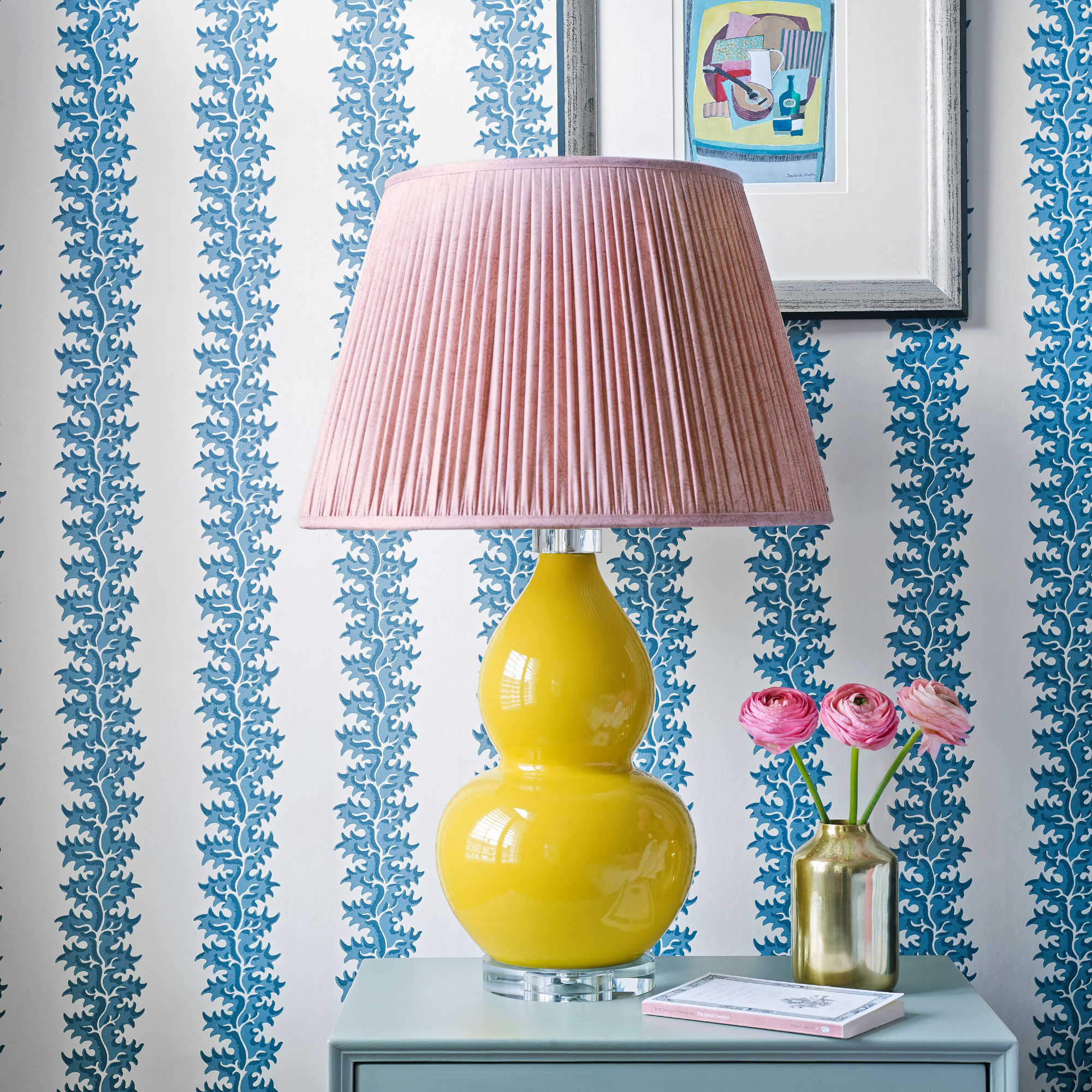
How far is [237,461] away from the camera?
138cm

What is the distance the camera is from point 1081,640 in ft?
4.46

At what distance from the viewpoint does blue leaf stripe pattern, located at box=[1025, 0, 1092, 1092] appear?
A: 1.35m

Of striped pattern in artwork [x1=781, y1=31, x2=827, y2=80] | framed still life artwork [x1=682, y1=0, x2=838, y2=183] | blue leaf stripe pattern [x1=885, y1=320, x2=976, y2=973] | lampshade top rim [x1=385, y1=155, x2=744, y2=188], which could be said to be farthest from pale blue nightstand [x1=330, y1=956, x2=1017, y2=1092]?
striped pattern in artwork [x1=781, y1=31, x2=827, y2=80]

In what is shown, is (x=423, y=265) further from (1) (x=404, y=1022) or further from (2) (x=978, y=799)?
(2) (x=978, y=799)

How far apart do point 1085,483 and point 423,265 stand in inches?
34.1

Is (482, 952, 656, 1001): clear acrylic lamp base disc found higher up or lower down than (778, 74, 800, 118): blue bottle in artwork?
lower down

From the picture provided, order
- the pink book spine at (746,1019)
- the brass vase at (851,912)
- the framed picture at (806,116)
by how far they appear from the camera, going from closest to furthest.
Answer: the pink book spine at (746,1019)
the brass vase at (851,912)
the framed picture at (806,116)

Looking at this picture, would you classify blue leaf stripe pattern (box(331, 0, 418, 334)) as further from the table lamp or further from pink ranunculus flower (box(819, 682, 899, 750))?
pink ranunculus flower (box(819, 682, 899, 750))

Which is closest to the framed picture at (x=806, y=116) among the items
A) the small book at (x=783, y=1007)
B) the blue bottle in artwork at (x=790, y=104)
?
the blue bottle in artwork at (x=790, y=104)

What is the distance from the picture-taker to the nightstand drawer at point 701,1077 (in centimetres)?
101

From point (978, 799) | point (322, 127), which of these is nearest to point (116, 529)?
point (322, 127)

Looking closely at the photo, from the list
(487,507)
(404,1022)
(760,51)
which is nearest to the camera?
(487,507)

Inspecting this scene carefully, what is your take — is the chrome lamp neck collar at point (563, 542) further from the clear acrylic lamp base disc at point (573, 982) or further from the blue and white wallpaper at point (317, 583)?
the clear acrylic lamp base disc at point (573, 982)

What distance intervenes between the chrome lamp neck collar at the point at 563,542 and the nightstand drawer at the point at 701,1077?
0.46 m
